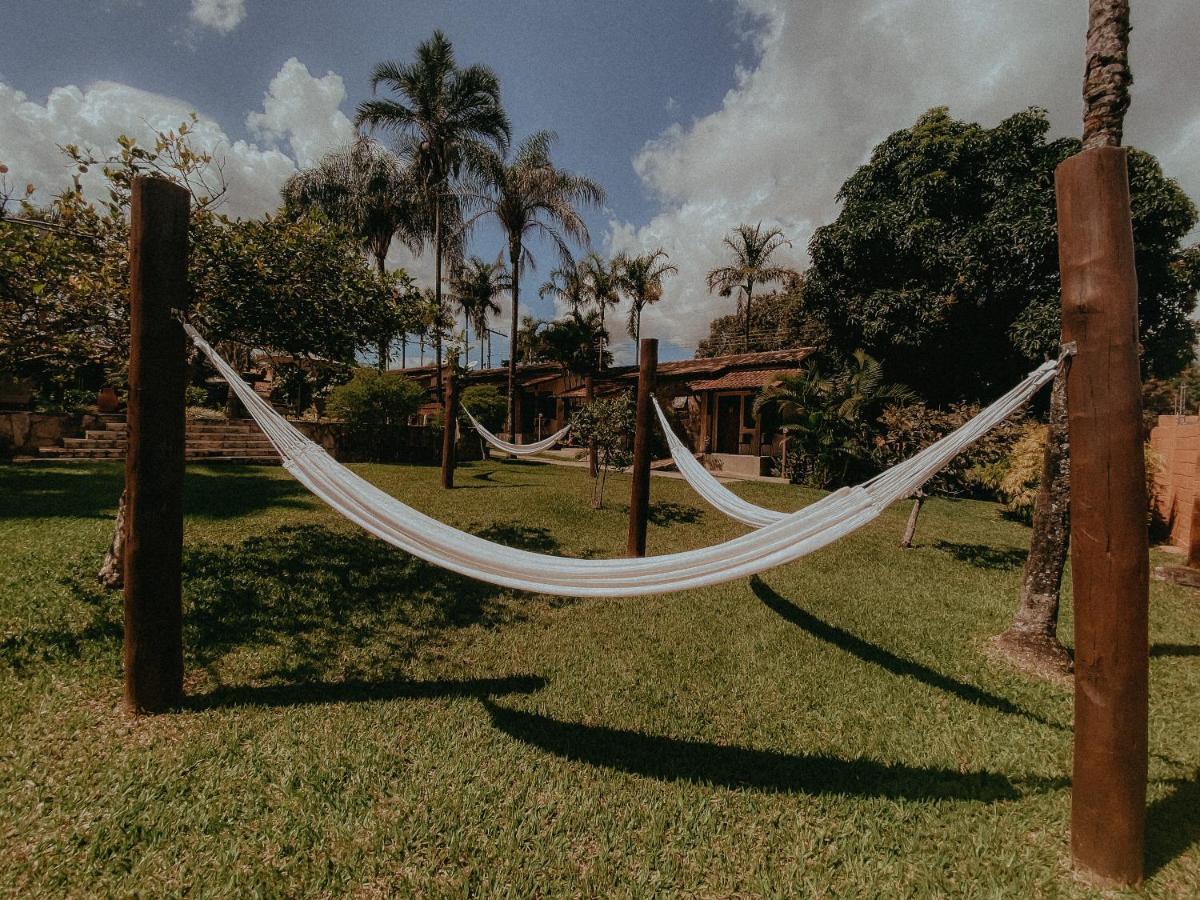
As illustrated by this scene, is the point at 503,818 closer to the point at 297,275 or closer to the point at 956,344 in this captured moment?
the point at 297,275

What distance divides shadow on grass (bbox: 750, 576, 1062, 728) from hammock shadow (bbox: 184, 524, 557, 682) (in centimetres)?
213

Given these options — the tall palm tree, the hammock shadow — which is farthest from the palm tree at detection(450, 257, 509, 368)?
the hammock shadow

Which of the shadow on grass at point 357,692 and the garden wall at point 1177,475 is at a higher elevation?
the garden wall at point 1177,475

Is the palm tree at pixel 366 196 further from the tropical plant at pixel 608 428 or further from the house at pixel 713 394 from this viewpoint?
the tropical plant at pixel 608 428

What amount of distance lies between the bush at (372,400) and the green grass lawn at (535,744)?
680 centimetres

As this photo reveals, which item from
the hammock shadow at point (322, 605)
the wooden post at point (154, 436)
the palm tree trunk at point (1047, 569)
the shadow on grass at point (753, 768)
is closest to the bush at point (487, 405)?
the hammock shadow at point (322, 605)

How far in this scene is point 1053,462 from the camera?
2.97 meters

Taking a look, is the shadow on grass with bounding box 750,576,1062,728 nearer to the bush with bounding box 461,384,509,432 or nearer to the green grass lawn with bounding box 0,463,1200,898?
the green grass lawn with bounding box 0,463,1200,898

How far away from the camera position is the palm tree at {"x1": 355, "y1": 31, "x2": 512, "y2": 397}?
477 inches

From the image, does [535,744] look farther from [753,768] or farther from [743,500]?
[743,500]

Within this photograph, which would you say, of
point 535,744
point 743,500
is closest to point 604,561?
point 535,744

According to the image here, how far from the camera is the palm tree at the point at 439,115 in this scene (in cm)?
1212

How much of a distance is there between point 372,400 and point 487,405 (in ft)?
12.5

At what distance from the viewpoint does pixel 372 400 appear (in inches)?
429
